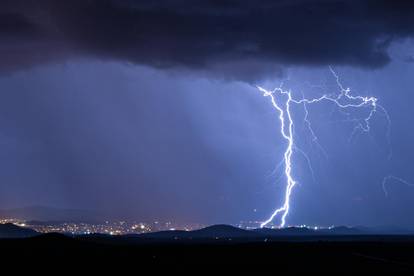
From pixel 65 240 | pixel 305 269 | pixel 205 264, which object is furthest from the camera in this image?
pixel 65 240

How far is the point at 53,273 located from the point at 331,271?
17.4m

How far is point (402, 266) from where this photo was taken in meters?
47.4

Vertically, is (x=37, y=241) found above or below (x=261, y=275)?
above

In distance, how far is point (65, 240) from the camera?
78625mm

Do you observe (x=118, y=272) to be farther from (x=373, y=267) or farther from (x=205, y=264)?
(x=373, y=267)

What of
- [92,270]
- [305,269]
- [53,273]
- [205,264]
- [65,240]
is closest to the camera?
[53,273]

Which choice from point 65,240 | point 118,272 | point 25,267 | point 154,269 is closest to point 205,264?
point 154,269

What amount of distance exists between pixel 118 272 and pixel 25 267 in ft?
23.1

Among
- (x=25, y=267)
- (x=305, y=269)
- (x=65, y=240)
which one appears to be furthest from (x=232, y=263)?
(x=65, y=240)

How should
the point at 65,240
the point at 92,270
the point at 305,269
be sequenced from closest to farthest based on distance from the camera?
the point at 92,270
the point at 305,269
the point at 65,240

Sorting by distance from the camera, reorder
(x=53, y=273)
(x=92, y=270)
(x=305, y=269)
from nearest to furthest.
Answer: (x=53, y=273), (x=92, y=270), (x=305, y=269)

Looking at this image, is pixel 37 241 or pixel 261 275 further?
pixel 37 241

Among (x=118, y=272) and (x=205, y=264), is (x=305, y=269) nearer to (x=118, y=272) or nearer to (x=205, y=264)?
(x=205, y=264)

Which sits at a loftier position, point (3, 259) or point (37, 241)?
point (37, 241)
